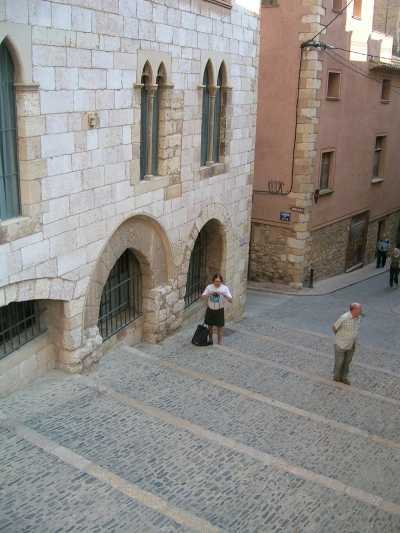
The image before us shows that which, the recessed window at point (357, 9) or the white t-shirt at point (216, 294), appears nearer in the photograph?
the white t-shirt at point (216, 294)

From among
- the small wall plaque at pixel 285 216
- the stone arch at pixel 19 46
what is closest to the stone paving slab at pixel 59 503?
the stone arch at pixel 19 46

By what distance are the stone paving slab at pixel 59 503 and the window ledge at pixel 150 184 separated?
4.21 meters

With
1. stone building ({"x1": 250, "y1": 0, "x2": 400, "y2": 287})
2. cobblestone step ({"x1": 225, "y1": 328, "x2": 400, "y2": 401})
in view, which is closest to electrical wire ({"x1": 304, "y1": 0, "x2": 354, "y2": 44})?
stone building ({"x1": 250, "y1": 0, "x2": 400, "y2": 287})

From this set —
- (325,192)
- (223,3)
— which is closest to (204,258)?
(223,3)

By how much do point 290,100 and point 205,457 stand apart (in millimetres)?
12768

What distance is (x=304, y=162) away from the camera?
1700 centimetres

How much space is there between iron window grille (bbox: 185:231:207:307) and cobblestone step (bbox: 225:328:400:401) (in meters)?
1.16

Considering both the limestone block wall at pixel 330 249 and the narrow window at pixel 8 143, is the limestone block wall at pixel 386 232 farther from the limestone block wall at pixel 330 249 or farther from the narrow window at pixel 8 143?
the narrow window at pixel 8 143

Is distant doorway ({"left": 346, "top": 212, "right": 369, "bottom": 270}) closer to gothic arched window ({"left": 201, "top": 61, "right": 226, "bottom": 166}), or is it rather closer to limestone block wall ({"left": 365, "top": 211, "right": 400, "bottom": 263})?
limestone block wall ({"left": 365, "top": 211, "right": 400, "bottom": 263})

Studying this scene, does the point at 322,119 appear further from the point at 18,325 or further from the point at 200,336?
the point at 18,325

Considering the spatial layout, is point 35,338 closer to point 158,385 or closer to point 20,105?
point 158,385

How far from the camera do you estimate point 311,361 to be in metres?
10.3

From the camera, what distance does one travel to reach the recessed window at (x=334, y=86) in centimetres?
1759

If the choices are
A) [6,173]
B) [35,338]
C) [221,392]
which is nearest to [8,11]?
[6,173]
